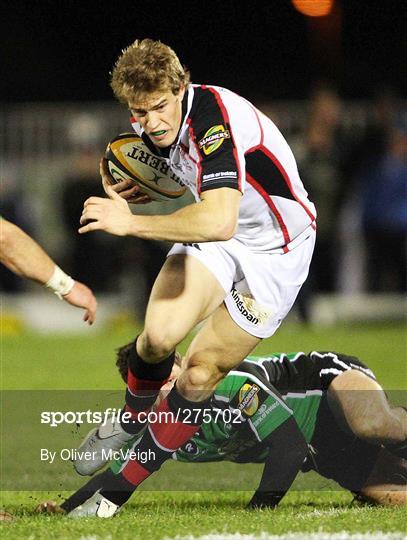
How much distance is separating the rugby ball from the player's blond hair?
0.62 meters

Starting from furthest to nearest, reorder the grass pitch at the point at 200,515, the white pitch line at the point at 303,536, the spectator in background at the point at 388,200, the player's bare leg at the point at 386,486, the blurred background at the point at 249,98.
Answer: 1. the blurred background at the point at 249,98
2. the spectator in background at the point at 388,200
3. the player's bare leg at the point at 386,486
4. the grass pitch at the point at 200,515
5. the white pitch line at the point at 303,536

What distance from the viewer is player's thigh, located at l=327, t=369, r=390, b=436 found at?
5.39 meters

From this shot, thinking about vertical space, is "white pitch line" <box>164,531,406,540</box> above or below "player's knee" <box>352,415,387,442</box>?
above

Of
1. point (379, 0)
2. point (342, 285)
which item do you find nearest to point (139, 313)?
point (342, 285)

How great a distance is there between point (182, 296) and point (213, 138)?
0.75 m

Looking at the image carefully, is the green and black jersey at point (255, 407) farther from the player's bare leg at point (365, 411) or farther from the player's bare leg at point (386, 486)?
the player's bare leg at point (386, 486)

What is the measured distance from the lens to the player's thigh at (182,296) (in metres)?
5.27

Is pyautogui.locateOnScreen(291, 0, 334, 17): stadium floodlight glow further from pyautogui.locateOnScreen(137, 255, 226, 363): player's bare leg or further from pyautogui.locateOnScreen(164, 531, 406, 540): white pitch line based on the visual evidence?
pyautogui.locateOnScreen(164, 531, 406, 540): white pitch line

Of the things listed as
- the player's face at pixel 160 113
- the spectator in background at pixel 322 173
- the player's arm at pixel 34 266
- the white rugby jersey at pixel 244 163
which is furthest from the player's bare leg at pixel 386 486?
the spectator in background at pixel 322 173

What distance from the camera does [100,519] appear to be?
4965 mm

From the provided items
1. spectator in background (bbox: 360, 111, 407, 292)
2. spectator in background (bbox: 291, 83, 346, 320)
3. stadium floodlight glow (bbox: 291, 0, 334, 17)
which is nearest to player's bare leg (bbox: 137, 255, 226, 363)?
spectator in background (bbox: 291, 83, 346, 320)

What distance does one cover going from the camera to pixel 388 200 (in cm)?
1330

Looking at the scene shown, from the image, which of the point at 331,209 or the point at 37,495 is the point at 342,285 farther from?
the point at 37,495

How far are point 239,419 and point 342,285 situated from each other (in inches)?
374
